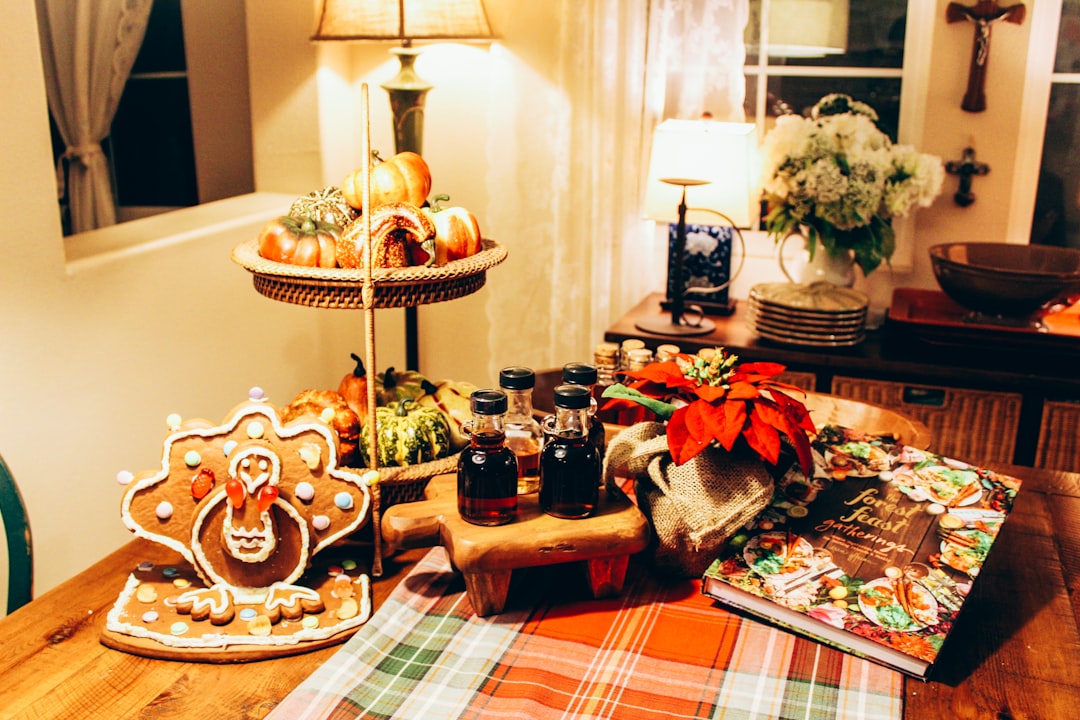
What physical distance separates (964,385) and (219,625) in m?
2.01

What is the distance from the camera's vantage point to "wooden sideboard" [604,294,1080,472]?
2469mm

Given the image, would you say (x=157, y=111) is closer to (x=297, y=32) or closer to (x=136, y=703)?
(x=297, y=32)

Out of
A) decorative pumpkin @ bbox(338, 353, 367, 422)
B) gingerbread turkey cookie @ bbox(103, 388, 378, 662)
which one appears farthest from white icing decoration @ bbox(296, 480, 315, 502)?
decorative pumpkin @ bbox(338, 353, 367, 422)

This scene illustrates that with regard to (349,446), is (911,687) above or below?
below

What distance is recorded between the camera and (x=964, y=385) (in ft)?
8.30

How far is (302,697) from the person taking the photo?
1036 millimetres

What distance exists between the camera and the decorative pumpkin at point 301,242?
52.1 inches

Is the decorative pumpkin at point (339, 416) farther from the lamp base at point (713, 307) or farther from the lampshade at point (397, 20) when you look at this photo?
the lamp base at point (713, 307)

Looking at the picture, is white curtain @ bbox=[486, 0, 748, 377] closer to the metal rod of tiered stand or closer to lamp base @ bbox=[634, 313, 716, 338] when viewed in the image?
lamp base @ bbox=[634, 313, 716, 338]

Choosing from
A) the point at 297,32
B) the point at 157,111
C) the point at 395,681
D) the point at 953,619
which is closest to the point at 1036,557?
the point at 953,619

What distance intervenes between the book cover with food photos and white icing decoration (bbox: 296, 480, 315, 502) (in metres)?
0.49

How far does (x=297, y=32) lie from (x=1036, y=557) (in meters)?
2.26

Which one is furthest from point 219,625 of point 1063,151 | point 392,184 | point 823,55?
point 1063,151

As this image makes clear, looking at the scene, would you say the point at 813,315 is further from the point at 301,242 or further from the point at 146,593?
the point at 146,593
